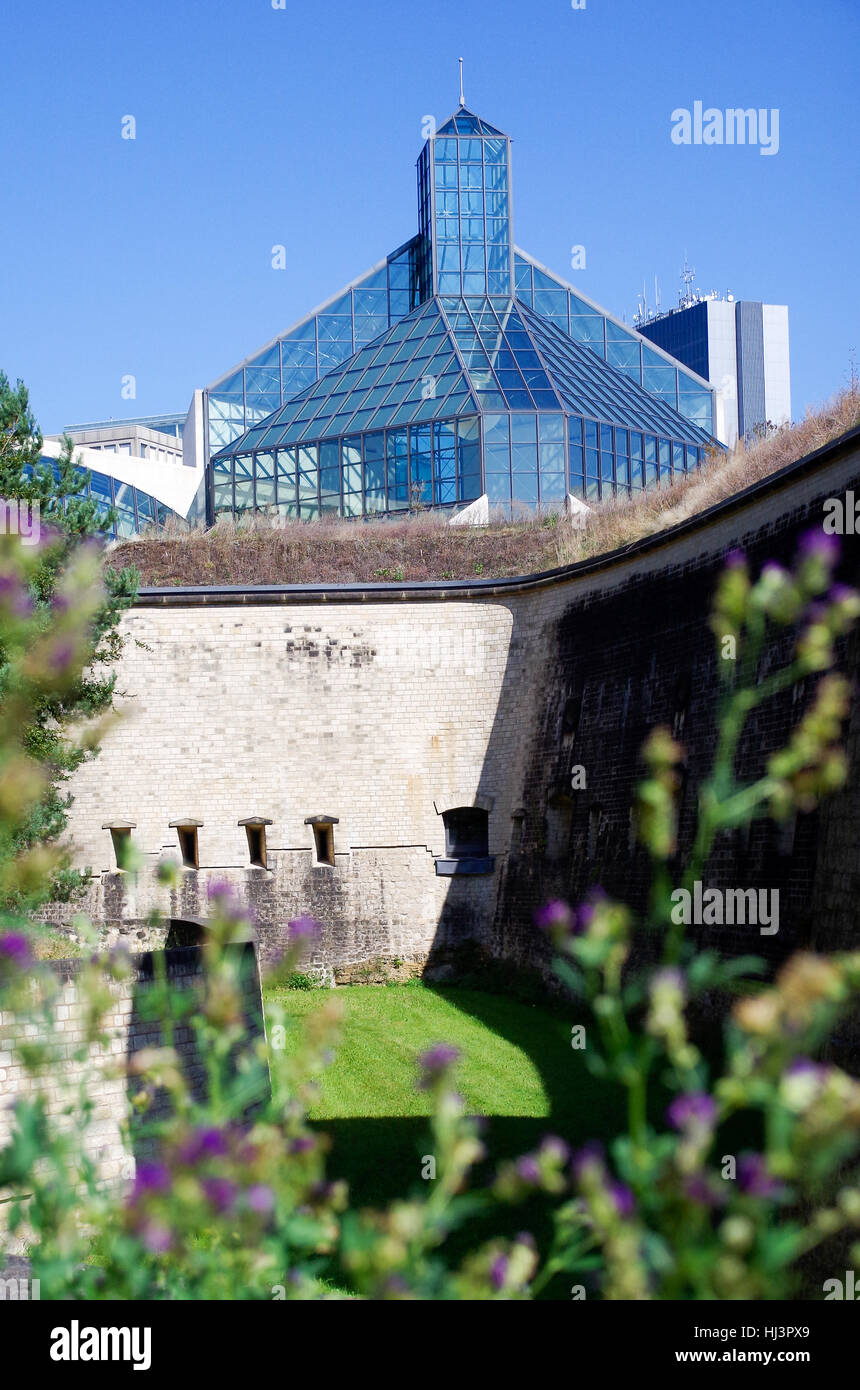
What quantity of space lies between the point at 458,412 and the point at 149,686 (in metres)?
12.8

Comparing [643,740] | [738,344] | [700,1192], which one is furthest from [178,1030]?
[738,344]

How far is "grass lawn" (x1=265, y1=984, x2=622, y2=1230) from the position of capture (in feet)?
44.2

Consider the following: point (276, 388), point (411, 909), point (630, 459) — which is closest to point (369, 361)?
point (276, 388)

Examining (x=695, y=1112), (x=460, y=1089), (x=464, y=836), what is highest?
(x=695, y=1112)

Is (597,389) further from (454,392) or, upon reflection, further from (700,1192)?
(700,1192)

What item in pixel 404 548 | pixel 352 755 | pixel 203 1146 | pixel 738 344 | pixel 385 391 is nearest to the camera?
pixel 203 1146

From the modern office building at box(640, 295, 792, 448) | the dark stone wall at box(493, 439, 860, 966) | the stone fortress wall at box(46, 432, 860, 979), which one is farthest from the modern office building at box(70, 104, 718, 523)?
the modern office building at box(640, 295, 792, 448)

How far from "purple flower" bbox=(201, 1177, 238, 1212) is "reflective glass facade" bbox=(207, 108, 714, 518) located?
95.4ft

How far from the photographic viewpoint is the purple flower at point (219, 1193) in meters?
2.62

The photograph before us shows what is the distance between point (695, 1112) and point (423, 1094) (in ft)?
45.3

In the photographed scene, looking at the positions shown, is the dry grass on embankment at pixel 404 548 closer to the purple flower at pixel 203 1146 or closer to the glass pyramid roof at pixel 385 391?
the glass pyramid roof at pixel 385 391

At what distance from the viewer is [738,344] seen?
155 meters

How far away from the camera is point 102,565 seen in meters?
22.2
